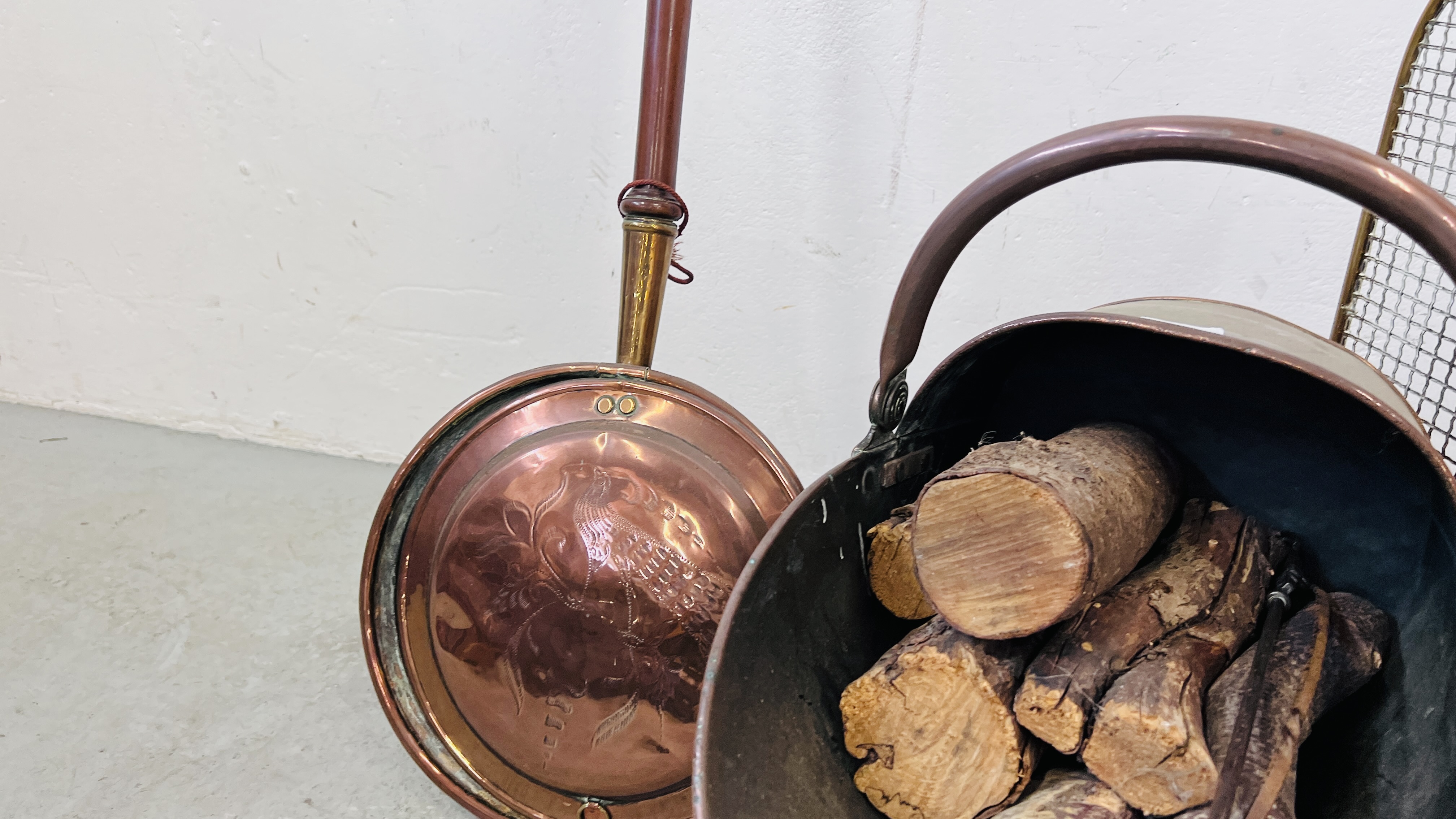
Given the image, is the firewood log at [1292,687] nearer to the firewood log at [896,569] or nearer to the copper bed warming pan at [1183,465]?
the copper bed warming pan at [1183,465]

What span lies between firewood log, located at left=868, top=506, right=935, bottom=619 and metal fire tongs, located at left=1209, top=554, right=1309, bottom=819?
0.26 m

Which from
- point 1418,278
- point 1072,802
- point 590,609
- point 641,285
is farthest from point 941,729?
point 1418,278

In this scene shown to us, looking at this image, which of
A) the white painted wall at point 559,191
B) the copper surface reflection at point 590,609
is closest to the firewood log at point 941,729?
the copper surface reflection at point 590,609

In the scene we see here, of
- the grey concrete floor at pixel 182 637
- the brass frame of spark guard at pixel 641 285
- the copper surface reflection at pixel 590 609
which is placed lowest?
the grey concrete floor at pixel 182 637

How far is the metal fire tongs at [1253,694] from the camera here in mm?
595

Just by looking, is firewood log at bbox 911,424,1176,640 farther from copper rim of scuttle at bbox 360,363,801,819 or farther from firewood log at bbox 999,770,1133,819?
copper rim of scuttle at bbox 360,363,801,819

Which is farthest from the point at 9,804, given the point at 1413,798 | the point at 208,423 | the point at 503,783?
the point at 1413,798

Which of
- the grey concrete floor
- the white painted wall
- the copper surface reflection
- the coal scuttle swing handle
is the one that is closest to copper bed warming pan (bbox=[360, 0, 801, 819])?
the copper surface reflection

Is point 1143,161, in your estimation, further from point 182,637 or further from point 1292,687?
point 182,637

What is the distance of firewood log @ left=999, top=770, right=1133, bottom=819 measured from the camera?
64cm

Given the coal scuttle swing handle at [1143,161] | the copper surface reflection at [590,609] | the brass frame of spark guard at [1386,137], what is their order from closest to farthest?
the coal scuttle swing handle at [1143,161]
the copper surface reflection at [590,609]
the brass frame of spark guard at [1386,137]

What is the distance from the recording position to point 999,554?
66 centimetres

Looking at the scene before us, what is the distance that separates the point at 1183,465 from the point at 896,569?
0.37 metres

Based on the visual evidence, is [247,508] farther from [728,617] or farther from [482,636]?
[728,617]
